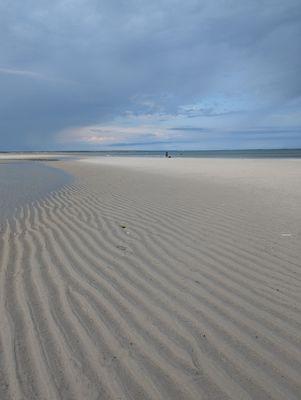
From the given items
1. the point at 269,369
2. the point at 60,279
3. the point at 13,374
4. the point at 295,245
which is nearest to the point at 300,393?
the point at 269,369

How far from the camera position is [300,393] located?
2357mm

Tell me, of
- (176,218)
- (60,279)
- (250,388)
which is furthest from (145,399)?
(176,218)

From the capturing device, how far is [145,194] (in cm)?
1115

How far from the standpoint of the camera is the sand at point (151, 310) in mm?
2484

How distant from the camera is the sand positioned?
2484 mm

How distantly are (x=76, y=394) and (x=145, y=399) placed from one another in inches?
18.8

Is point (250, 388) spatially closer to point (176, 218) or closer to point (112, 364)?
point (112, 364)

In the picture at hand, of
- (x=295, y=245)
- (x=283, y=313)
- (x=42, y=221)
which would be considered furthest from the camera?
(x=42, y=221)

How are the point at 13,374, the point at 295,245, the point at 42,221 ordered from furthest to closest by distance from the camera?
the point at 42,221, the point at 295,245, the point at 13,374

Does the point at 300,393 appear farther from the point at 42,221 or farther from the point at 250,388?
the point at 42,221

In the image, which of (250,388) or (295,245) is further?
(295,245)

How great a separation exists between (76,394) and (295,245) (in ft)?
13.6

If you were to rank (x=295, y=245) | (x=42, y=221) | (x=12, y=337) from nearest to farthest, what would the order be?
(x=12, y=337)
(x=295, y=245)
(x=42, y=221)

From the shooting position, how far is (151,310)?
3443 millimetres
